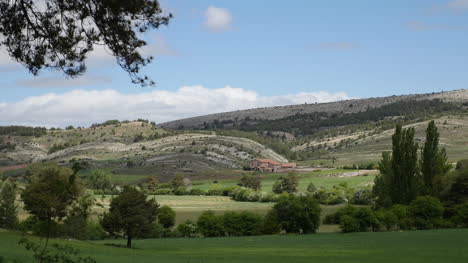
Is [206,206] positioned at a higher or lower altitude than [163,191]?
lower

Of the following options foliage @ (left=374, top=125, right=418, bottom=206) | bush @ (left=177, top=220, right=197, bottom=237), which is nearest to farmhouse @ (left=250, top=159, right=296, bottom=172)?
foliage @ (left=374, top=125, right=418, bottom=206)

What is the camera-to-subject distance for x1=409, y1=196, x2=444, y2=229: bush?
71.7 m

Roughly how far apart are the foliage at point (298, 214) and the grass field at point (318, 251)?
8.29 meters

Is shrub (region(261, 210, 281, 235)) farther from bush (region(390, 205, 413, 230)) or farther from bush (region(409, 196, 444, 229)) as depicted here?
bush (region(409, 196, 444, 229))

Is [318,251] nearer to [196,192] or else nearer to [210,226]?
[210,226]

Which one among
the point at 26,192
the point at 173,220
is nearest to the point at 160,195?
→ the point at 173,220

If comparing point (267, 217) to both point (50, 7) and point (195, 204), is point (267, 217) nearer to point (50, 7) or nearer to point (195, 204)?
point (195, 204)

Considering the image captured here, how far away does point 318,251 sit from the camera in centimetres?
4922

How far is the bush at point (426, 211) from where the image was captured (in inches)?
2822

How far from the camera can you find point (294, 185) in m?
127

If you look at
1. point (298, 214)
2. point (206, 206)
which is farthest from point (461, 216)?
point (206, 206)

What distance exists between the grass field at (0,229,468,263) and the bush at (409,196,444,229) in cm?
720

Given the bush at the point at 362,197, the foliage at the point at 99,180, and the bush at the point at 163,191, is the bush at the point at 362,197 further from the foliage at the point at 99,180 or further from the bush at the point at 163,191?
the foliage at the point at 99,180

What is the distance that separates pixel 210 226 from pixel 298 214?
11329mm
